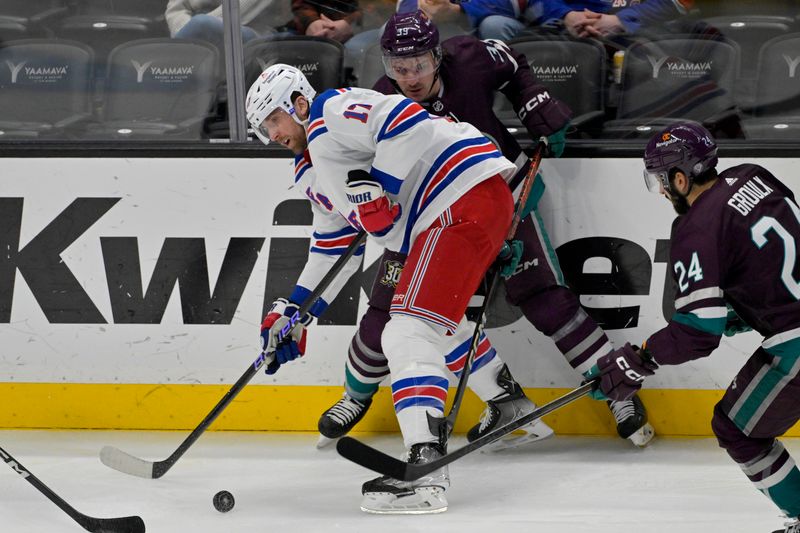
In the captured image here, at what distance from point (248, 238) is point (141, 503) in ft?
3.26

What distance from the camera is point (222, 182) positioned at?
3686 millimetres

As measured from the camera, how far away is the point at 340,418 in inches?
141

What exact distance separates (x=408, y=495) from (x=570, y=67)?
63.7 inches

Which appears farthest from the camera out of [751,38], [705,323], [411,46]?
[751,38]

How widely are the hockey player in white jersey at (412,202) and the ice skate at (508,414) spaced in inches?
21.9

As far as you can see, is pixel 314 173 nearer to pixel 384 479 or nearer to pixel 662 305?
Result: pixel 384 479

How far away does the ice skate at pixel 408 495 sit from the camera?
9.69 ft

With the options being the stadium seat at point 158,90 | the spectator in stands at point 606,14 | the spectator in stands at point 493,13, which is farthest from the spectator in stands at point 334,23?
the spectator in stands at point 606,14

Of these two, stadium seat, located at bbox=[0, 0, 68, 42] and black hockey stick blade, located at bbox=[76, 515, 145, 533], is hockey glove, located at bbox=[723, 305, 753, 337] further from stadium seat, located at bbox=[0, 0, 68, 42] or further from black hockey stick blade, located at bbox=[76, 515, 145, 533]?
stadium seat, located at bbox=[0, 0, 68, 42]

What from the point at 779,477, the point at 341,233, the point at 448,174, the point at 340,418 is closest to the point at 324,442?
the point at 340,418

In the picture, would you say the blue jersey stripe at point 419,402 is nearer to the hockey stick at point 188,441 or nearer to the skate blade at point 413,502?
the skate blade at point 413,502

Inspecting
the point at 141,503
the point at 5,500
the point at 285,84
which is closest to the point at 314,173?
the point at 285,84

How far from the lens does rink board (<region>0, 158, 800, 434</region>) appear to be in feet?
11.9

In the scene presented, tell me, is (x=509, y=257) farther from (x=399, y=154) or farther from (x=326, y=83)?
Answer: (x=326, y=83)
